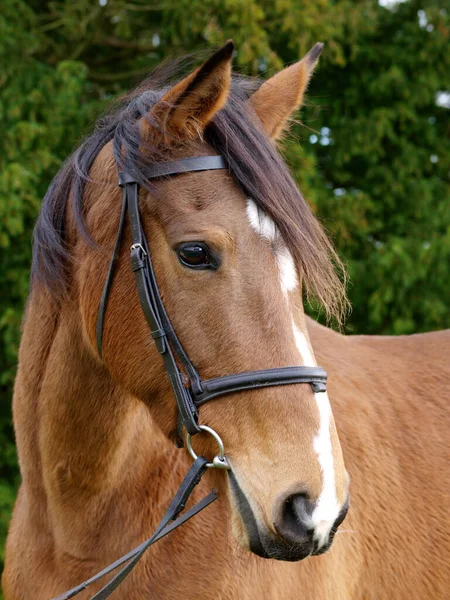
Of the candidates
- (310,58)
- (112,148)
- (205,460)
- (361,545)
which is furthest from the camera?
(361,545)

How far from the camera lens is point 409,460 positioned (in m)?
2.89

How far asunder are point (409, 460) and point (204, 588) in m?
1.13

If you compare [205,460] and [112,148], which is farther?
[112,148]

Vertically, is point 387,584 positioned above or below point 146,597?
below

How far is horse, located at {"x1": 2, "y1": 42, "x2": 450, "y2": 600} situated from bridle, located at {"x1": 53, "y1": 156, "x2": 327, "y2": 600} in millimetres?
23

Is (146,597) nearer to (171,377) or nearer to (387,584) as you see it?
(171,377)

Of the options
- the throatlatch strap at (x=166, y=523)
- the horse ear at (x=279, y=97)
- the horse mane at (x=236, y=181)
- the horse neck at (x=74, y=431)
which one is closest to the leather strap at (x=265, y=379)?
the throatlatch strap at (x=166, y=523)

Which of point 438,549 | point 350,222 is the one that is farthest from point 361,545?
point 350,222

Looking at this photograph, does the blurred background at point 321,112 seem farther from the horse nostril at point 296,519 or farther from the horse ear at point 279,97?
the horse nostril at point 296,519

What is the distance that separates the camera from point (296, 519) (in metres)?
1.67

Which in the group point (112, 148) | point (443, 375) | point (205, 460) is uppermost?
point (112, 148)

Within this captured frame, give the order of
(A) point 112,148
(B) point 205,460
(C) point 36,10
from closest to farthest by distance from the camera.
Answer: (B) point 205,460, (A) point 112,148, (C) point 36,10

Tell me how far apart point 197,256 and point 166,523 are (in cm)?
80

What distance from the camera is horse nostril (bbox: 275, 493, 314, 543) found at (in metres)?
1.65
